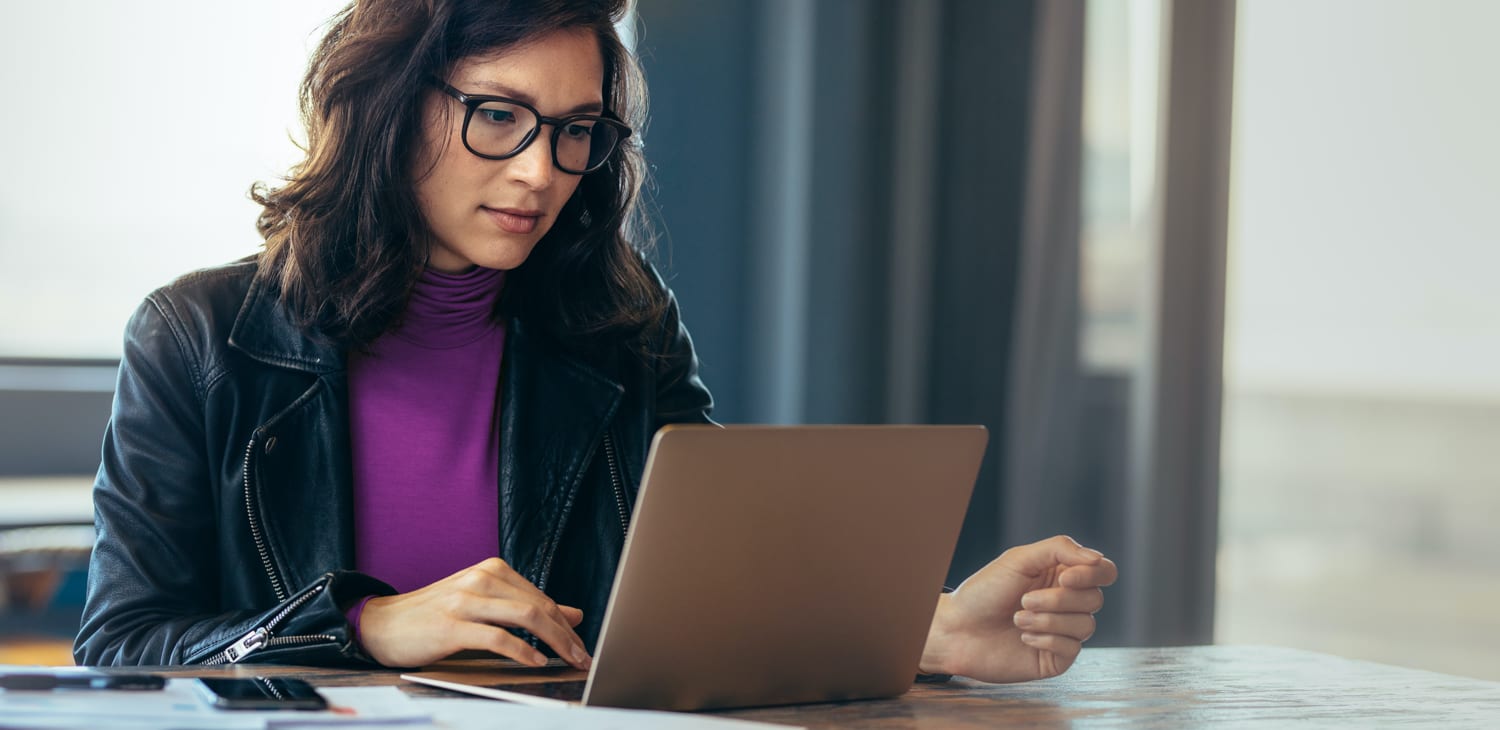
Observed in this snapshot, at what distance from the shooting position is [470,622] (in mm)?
1031

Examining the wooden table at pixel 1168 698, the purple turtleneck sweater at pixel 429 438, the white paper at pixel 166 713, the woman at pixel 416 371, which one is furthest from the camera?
the purple turtleneck sweater at pixel 429 438

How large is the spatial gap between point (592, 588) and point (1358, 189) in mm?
2084

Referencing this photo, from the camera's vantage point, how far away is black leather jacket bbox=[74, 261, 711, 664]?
3.89ft

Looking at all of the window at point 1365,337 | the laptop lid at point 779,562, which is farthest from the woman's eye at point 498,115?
the window at point 1365,337

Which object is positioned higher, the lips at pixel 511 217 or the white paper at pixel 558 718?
the lips at pixel 511 217

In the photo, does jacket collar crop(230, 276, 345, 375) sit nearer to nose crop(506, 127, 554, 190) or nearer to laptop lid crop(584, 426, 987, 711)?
nose crop(506, 127, 554, 190)

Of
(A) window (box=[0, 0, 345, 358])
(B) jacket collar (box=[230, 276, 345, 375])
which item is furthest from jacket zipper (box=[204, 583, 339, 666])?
(A) window (box=[0, 0, 345, 358])

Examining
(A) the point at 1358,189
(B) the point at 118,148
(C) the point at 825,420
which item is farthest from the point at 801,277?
(B) the point at 118,148

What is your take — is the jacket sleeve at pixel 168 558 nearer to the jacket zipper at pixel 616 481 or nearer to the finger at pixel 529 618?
the finger at pixel 529 618

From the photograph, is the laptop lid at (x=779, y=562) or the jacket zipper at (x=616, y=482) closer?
the laptop lid at (x=779, y=562)

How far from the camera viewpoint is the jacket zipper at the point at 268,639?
1.07 metres

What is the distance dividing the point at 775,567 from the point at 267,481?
690 mm

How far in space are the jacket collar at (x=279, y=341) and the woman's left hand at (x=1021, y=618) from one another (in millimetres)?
701

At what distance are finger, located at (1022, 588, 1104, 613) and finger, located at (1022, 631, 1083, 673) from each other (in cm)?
2
